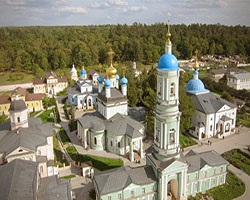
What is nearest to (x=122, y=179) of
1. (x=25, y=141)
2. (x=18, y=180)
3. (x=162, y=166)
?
(x=162, y=166)

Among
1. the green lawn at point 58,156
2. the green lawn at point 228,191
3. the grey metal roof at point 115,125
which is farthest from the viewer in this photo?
the grey metal roof at point 115,125

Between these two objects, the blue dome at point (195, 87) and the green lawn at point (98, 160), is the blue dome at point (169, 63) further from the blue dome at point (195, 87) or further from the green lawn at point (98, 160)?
the blue dome at point (195, 87)

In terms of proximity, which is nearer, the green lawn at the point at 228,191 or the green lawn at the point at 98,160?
the green lawn at the point at 228,191

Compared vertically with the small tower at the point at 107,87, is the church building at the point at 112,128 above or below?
below

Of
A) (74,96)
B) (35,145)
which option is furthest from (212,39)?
(35,145)

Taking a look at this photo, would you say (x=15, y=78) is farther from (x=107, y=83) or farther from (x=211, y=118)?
(x=211, y=118)

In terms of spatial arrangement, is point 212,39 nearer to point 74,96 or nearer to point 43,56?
point 43,56

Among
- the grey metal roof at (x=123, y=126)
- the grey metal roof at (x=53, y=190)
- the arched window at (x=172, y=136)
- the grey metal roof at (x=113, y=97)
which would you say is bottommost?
the grey metal roof at (x=53, y=190)

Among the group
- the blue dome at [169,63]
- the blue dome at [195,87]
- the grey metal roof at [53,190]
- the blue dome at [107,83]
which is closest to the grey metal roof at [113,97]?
the blue dome at [107,83]
